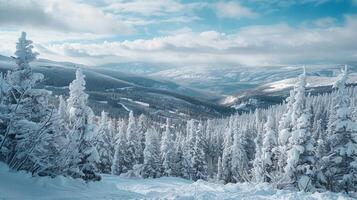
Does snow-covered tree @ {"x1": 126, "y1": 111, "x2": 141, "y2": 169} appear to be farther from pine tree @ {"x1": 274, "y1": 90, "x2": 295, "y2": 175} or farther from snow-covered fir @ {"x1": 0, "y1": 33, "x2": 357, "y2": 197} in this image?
pine tree @ {"x1": 274, "y1": 90, "x2": 295, "y2": 175}

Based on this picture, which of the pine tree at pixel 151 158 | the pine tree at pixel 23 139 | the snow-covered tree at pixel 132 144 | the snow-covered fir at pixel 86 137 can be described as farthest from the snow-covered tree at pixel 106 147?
the pine tree at pixel 23 139

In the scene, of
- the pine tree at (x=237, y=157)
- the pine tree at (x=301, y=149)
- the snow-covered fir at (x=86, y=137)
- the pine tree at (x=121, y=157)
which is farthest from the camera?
the pine tree at (x=121, y=157)

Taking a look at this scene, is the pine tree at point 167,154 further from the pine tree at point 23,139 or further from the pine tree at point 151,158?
the pine tree at point 23,139

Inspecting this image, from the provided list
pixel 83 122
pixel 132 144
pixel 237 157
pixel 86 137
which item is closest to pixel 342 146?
pixel 86 137

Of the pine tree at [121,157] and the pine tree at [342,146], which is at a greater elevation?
the pine tree at [342,146]

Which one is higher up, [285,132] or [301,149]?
[285,132]

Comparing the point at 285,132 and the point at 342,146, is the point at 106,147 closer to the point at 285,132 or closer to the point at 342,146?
the point at 285,132

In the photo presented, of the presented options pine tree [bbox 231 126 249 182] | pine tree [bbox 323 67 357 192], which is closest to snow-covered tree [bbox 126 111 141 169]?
pine tree [bbox 231 126 249 182]

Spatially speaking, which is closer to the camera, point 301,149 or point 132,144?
point 301,149
